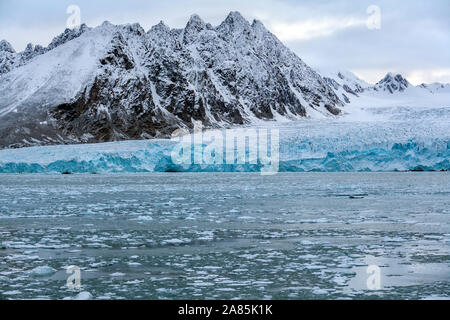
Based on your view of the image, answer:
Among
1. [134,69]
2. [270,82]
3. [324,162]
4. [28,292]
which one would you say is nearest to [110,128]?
[134,69]

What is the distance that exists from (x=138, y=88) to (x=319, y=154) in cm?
9823

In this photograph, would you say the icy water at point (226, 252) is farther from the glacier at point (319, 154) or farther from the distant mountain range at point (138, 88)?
the distant mountain range at point (138, 88)

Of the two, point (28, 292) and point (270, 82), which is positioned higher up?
point (270, 82)

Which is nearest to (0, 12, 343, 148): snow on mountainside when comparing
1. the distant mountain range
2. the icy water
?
the distant mountain range

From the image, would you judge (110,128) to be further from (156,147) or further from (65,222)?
(65,222)

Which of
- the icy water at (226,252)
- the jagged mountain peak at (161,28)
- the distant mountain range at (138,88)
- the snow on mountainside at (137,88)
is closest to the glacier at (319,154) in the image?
the icy water at (226,252)

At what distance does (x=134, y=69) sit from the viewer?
14900 cm

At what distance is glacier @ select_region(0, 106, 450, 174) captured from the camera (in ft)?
179

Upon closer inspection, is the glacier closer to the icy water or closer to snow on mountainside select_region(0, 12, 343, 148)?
the icy water

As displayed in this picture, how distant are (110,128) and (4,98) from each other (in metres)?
23.8

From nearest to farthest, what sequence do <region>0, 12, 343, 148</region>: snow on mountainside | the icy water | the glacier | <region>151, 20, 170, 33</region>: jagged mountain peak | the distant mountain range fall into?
the icy water → the glacier → the distant mountain range → <region>0, 12, 343, 148</region>: snow on mountainside → <region>151, 20, 170, 33</region>: jagged mountain peak

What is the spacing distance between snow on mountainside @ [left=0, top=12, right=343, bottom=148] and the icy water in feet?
350

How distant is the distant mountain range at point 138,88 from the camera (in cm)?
13388
